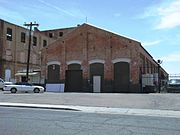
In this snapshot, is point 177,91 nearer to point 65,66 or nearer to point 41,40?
point 65,66

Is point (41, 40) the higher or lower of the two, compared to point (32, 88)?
higher

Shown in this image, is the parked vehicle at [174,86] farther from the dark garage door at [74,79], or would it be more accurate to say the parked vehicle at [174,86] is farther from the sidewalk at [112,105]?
the sidewalk at [112,105]

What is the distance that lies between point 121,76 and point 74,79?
6858mm

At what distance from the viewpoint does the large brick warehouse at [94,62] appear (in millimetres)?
41625

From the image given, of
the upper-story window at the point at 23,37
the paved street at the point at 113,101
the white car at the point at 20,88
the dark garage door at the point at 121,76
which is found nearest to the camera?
the paved street at the point at 113,101

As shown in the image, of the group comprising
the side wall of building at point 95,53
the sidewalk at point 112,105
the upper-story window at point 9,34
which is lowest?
the sidewalk at point 112,105

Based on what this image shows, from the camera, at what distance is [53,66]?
47156mm

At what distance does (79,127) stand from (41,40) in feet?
213

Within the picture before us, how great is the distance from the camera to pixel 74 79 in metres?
45.4

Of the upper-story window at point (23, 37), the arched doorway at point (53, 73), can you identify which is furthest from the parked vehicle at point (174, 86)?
the upper-story window at point (23, 37)

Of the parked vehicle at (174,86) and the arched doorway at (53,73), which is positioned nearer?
the parked vehicle at (174,86)

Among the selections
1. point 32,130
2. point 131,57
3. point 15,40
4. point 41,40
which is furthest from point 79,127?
point 41,40

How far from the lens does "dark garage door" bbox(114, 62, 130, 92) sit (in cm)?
4147

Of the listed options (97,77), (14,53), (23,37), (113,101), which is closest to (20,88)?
(97,77)
